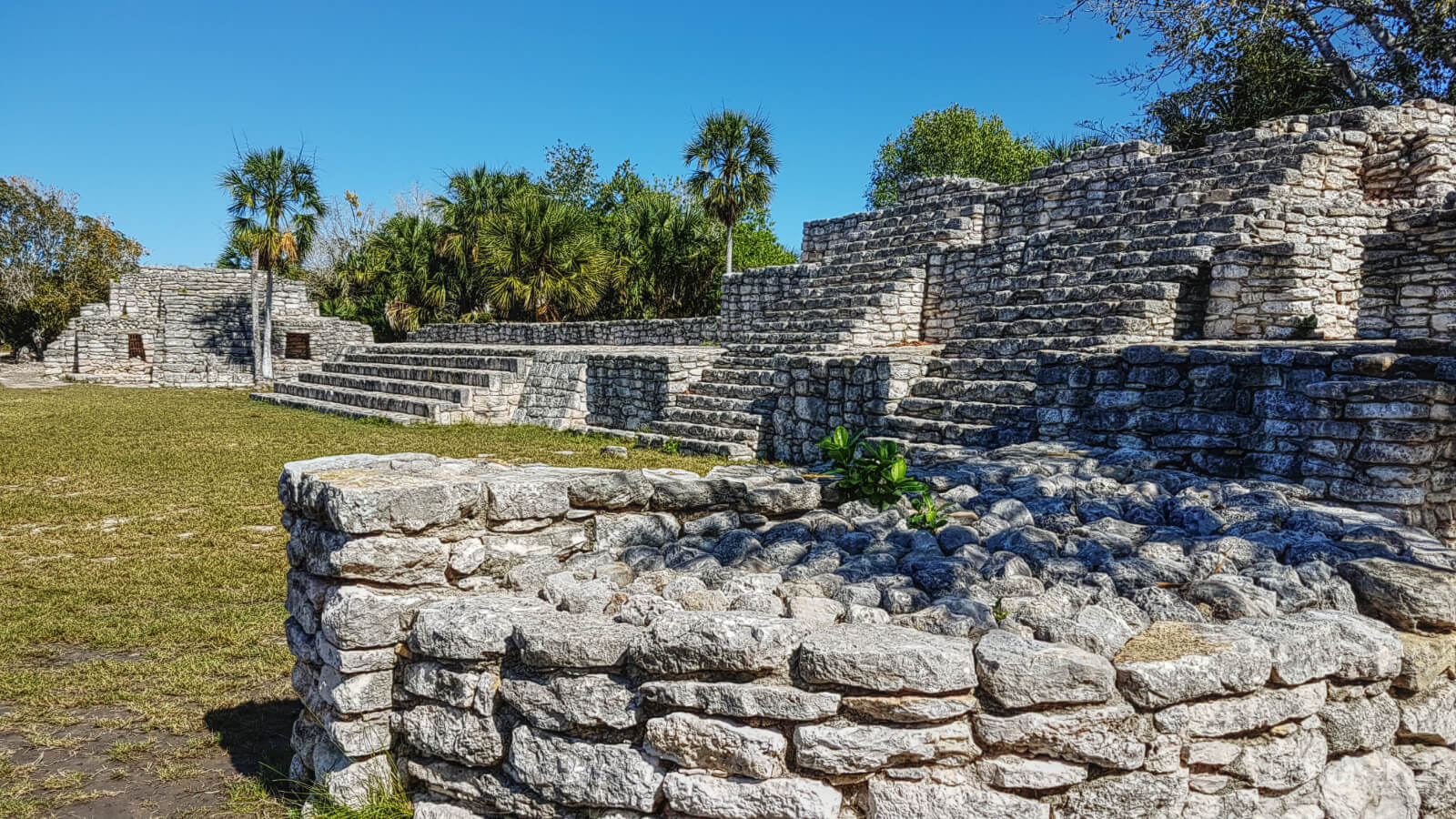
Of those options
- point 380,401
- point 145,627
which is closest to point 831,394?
point 145,627

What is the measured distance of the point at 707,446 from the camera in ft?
34.2

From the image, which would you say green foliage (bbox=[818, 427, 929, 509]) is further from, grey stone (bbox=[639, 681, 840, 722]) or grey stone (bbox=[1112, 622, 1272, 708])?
grey stone (bbox=[639, 681, 840, 722])

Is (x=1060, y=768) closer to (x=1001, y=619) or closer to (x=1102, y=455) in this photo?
(x=1001, y=619)

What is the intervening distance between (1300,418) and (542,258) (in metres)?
20.3

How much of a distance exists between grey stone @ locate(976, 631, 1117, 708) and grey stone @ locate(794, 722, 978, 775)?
177 millimetres

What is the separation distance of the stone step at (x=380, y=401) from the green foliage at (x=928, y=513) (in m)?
11.1

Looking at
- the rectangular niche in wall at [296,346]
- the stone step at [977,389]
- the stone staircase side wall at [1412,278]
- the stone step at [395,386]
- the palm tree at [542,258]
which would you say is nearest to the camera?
the stone step at [977,389]

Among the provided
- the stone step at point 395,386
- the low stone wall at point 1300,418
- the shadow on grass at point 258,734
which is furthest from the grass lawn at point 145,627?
the low stone wall at point 1300,418

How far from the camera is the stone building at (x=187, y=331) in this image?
2548 cm

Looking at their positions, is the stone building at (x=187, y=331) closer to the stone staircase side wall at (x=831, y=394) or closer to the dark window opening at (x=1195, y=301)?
the stone staircase side wall at (x=831, y=394)

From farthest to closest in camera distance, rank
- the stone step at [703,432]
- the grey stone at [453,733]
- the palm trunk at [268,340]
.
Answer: the palm trunk at [268,340]
the stone step at [703,432]
the grey stone at [453,733]

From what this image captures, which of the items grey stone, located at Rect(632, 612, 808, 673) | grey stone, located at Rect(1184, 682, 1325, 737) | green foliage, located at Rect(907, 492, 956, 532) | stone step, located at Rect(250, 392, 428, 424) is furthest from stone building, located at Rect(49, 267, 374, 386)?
grey stone, located at Rect(1184, 682, 1325, 737)

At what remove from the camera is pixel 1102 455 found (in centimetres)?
536

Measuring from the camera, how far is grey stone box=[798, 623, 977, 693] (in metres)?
2.36
